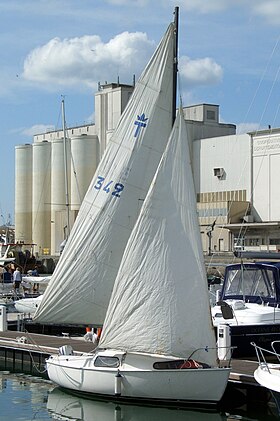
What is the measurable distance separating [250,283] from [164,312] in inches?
260

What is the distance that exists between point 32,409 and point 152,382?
3.37 meters

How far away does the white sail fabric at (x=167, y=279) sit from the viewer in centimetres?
1878

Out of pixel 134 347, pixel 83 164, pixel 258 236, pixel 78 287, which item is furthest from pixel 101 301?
pixel 83 164

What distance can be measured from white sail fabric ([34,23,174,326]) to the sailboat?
1.63 meters

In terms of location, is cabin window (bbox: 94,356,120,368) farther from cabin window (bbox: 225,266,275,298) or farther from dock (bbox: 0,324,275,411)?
cabin window (bbox: 225,266,275,298)

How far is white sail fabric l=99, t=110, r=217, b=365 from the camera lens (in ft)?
61.6

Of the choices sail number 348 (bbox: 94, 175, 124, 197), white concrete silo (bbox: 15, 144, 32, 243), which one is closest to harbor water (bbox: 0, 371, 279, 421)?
sail number 348 (bbox: 94, 175, 124, 197)

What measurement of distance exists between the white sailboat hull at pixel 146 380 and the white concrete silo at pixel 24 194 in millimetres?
95418

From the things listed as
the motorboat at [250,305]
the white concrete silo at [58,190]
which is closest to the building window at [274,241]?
the white concrete silo at [58,190]

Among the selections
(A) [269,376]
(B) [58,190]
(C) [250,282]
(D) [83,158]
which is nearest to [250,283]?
(C) [250,282]

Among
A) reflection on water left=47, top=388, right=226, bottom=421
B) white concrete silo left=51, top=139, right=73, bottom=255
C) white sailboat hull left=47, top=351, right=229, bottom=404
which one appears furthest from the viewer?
white concrete silo left=51, top=139, right=73, bottom=255

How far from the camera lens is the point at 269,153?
83.8 metres

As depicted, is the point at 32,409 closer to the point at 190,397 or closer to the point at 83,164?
the point at 190,397

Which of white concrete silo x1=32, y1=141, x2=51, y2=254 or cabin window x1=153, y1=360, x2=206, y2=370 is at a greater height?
white concrete silo x1=32, y1=141, x2=51, y2=254
